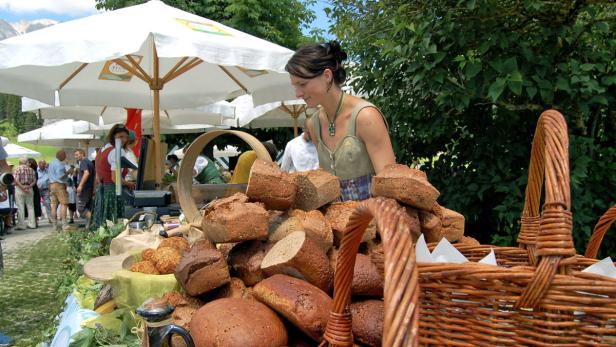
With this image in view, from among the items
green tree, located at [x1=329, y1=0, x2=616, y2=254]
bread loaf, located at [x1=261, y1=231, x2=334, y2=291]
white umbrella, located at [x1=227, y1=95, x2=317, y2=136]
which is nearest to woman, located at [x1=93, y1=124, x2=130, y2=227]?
white umbrella, located at [x1=227, y1=95, x2=317, y2=136]

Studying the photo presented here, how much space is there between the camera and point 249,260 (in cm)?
169

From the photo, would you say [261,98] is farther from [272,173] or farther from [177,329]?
[177,329]

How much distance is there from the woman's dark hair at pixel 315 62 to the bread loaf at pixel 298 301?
1.01 meters

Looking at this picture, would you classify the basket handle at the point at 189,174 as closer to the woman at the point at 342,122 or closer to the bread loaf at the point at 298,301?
the woman at the point at 342,122

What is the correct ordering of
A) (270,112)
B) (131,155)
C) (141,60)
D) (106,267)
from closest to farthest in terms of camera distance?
(106,267)
(131,155)
(141,60)
(270,112)

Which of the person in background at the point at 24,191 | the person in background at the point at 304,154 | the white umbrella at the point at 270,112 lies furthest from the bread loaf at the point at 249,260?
the person in background at the point at 24,191

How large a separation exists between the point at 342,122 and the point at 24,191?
13015mm

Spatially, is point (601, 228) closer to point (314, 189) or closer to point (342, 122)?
point (314, 189)

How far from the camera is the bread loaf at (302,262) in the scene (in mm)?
1503

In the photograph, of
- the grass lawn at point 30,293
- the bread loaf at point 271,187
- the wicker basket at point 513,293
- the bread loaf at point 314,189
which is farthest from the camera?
the grass lawn at point 30,293

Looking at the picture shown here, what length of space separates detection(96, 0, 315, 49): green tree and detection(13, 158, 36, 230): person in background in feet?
16.2

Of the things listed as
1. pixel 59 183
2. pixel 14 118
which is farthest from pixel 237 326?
pixel 14 118

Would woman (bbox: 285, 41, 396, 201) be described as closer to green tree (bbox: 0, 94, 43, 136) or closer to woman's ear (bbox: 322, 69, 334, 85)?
woman's ear (bbox: 322, 69, 334, 85)

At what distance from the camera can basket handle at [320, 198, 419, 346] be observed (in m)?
0.80
